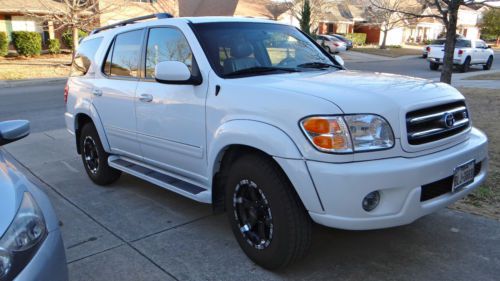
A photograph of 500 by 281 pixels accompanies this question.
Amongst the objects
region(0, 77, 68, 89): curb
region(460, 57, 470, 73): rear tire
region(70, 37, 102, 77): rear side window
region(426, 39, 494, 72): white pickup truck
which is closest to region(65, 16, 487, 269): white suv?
region(70, 37, 102, 77): rear side window

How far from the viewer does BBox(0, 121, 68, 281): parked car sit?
6.78ft

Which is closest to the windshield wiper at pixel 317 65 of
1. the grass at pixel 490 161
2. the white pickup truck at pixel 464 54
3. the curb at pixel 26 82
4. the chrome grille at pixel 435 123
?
the chrome grille at pixel 435 123

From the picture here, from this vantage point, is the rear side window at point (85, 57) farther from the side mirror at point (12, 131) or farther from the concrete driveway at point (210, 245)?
the side mirror at point (12, 131)

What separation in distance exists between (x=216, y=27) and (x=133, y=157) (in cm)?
165

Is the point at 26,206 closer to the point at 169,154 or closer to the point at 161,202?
the point at 169,154

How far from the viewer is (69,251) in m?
3.76

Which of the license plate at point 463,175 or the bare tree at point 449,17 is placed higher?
the bare tree at point 449,17

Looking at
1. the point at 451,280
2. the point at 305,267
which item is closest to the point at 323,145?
the point at 305,267

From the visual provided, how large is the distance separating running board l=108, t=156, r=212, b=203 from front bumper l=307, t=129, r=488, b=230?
3.89ft

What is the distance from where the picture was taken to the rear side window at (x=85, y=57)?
5.40m

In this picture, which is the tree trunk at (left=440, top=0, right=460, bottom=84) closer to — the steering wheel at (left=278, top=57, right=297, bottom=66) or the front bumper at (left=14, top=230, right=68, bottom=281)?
the steering wheel at (left=278, top=57, right=297, bottom=66)

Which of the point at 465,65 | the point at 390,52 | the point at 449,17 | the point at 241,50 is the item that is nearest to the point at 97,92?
the point at 241,50

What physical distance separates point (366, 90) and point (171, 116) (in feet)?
5.66

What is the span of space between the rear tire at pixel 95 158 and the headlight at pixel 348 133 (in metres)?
3.11
